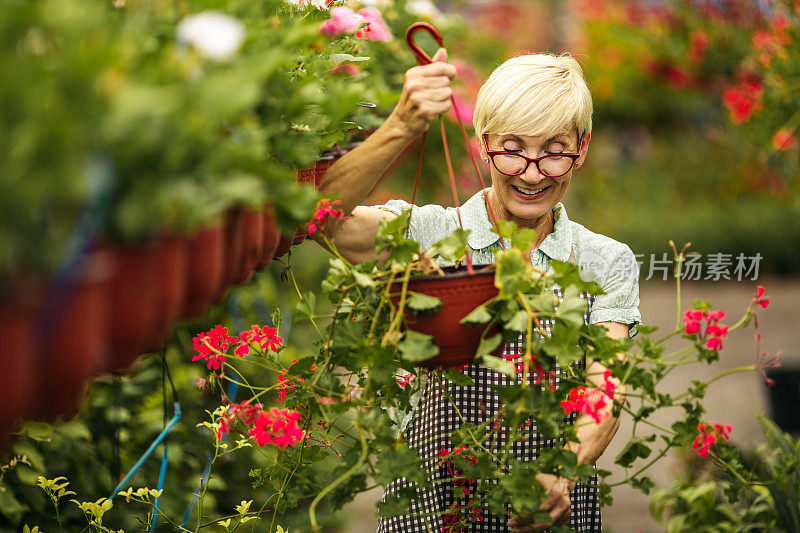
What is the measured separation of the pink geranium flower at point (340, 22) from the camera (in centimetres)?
135

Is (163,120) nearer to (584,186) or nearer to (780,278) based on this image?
(780,278)

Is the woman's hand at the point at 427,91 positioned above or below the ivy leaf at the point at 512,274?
above

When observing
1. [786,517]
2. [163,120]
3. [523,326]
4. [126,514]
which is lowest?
[126,514]

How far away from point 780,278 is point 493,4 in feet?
21.0

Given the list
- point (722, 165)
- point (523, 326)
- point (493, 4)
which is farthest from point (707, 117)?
point (523, 326)

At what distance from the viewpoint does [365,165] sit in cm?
123

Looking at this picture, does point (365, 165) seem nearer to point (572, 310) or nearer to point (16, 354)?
point (572, 310)

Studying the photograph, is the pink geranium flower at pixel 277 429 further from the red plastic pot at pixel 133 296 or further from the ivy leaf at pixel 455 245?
the red plastic pot at pixel 133 296

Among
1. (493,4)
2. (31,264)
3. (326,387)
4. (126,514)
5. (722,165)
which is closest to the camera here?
(31,264)

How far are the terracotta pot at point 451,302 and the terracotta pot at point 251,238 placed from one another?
26 centimetres

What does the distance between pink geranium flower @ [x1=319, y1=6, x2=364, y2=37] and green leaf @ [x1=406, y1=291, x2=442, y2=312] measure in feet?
1.91

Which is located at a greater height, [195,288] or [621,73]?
[195,288]

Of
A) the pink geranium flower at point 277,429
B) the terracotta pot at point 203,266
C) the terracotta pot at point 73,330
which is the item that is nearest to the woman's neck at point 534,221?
the pink geranium flower at point 277,429

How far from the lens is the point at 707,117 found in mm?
8117
